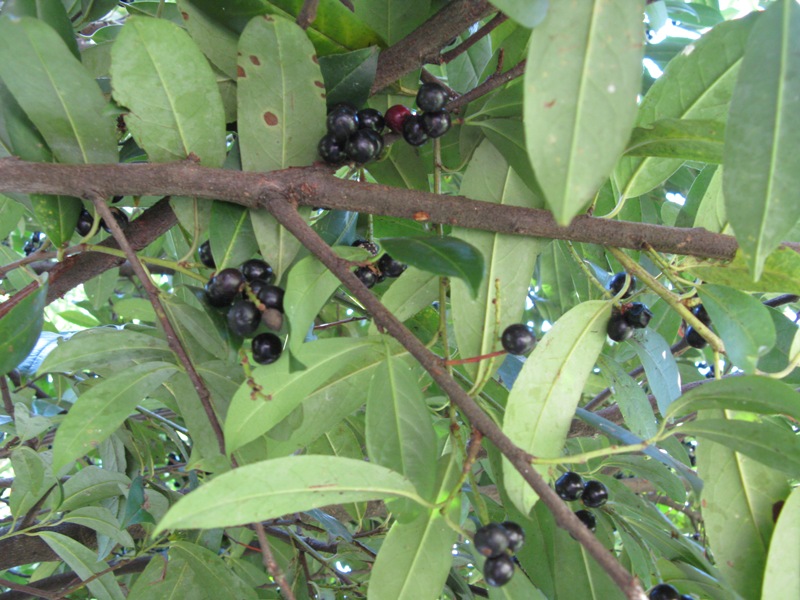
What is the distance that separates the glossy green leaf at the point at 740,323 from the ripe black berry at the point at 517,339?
278mm

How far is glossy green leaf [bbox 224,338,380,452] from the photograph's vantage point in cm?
95

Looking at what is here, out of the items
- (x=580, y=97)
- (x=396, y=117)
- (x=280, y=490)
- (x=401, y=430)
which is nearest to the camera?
(x=580, y=97)

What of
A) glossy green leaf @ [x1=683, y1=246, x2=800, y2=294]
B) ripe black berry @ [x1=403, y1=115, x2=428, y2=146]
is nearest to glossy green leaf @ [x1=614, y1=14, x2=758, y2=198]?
glossy green leaf @ [x1=683, y1=246, x2=800, y2=294]

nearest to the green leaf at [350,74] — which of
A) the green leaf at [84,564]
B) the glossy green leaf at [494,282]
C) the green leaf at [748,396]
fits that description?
the glossy green leaf at [494,282]

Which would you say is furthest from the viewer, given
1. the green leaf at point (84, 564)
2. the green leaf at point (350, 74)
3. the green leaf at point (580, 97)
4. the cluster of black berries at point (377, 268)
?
the green leaf at point (84, 564)

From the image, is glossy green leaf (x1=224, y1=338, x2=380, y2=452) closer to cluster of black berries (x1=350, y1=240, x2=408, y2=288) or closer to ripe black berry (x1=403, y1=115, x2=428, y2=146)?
cluster of black berries (x1=350, y1=240, x2=408, y2=288)

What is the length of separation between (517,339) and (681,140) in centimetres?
36

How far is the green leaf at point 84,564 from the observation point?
1541mm

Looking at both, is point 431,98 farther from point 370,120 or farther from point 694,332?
point 694,332

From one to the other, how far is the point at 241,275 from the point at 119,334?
0.28 metres

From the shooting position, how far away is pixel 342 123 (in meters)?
1.11

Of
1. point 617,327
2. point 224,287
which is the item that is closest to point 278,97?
point 224,287

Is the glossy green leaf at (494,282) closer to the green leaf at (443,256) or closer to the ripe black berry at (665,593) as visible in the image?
the green leaf at (443,256)

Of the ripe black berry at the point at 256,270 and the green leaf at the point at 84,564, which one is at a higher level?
the ripe black berry at the point at 256,270
